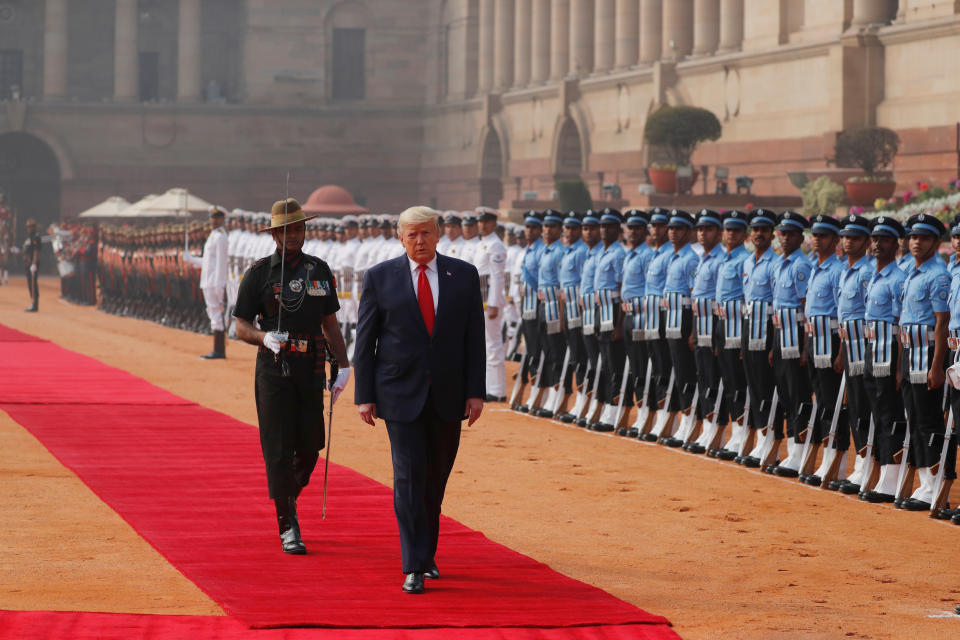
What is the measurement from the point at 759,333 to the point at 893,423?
2.00m

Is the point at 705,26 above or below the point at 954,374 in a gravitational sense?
above

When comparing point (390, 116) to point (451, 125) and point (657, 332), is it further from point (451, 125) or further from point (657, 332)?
point (657, 332)

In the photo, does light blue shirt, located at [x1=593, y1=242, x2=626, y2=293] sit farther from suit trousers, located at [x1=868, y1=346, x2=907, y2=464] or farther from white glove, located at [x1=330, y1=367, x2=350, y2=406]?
white glove, located at [x1=330, y1=367, x2=350, y2=406]

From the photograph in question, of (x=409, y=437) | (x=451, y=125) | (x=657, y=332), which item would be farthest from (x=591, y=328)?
(x=451, y=125)

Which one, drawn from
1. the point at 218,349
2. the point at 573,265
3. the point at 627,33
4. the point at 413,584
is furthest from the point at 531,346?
the point at 627,33

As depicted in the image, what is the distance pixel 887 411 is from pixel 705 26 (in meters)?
35.0

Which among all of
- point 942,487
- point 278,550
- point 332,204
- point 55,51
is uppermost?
point 55,51

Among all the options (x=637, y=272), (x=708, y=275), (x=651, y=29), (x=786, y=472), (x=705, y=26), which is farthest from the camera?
(x=651, y=29)

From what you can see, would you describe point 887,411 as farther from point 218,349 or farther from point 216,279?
point 216,279

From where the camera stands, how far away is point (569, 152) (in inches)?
2186

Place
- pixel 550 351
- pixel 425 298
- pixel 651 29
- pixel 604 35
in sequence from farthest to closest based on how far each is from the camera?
pixel 604 35
pixel 651 29
pixel 550 351
pixel 425 298

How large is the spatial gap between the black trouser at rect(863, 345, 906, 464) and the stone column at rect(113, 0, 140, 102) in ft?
196

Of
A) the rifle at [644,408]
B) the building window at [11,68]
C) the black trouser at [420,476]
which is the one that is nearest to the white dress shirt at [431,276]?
the black trouser at [420,476]

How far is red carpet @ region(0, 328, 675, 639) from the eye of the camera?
344 inches
